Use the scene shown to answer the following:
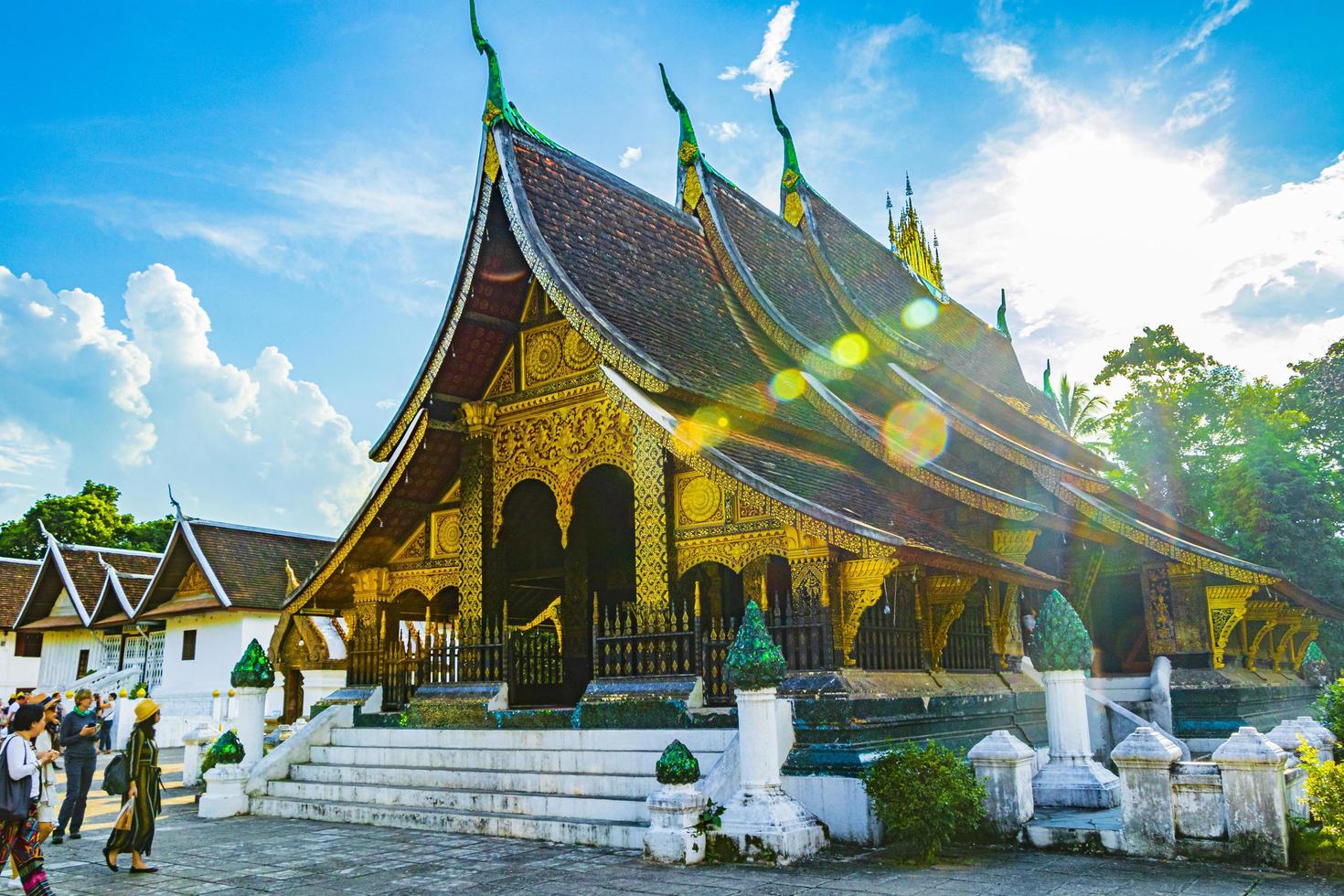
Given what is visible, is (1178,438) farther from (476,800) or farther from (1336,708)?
(476,800)

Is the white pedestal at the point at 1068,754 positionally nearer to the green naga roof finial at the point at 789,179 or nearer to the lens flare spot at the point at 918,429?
the lens flare spot at the point at 918,429

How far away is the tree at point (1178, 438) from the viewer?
25500mm

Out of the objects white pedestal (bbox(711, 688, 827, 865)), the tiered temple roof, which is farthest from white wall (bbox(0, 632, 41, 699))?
white pedestal (bbox(711, 688, 827, 865))

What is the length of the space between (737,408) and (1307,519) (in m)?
19.1

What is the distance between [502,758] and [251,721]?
3.23 meters

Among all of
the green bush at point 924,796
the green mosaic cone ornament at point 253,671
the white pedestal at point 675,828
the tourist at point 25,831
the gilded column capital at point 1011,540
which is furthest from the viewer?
the green mosaic cone ornament at point 253,671

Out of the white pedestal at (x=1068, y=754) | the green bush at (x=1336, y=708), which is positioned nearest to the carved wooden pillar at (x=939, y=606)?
the white pedestal at (x=1068, y=754)

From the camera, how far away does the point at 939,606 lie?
9039mm

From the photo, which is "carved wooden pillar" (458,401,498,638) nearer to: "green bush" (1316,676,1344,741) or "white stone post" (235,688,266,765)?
"white stone post" (235,688,266,765)

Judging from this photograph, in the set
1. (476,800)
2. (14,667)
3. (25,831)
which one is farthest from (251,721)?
(14,667)

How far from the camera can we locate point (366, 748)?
9812 mm

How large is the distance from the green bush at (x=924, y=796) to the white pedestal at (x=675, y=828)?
1.16 meters

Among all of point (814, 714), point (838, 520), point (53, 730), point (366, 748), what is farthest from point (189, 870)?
point (838, 520)

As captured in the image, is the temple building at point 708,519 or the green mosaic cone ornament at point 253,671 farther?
the green mosaic cone ornament at point 253,671
